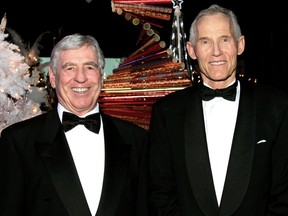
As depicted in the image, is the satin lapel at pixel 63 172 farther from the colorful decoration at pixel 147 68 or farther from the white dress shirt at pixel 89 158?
the colorful decoration at pixel 147 68

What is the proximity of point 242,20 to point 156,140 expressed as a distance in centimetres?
486

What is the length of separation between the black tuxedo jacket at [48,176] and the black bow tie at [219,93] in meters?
0.51

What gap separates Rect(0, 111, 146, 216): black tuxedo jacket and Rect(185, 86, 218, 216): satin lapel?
12.6 inches

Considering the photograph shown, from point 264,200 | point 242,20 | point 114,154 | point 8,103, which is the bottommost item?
point 264,200

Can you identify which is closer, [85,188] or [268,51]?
[85,188]

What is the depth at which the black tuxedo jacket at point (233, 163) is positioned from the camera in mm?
2381

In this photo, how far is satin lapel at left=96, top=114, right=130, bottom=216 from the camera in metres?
2.33

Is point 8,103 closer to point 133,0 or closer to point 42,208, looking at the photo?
point 42,208

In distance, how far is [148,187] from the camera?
2.56 metres

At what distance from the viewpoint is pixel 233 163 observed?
2.39 metres

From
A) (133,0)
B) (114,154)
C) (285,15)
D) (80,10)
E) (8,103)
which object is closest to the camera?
(114,154)

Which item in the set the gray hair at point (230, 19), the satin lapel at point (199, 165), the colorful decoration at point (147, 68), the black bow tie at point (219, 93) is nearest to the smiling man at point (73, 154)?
the satin lapel at point (199, 165)

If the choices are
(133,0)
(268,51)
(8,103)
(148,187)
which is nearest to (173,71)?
(133,0)

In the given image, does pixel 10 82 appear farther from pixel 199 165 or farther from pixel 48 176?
pixel 199 165
